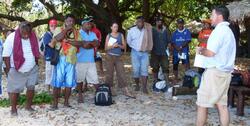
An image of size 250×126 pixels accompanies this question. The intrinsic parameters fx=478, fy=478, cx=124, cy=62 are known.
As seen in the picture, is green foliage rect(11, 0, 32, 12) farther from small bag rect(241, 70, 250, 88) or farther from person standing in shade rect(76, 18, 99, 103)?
small bag rect(241, 70, 250, 88)

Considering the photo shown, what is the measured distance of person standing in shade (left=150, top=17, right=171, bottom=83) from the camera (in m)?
11.2

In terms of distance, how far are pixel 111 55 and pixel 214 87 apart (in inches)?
157

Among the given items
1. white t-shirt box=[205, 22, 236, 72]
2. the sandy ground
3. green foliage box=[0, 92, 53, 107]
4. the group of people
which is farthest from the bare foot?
white t-shirt box=[205, 22, 236, 72]

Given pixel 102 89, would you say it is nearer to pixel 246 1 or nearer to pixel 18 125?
pixel 18 125

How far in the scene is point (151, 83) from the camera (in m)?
12.3

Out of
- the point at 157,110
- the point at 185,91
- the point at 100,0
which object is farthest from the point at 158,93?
the point at 100,0

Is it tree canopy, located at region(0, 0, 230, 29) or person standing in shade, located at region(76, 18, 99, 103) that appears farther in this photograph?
tree canopy, located at region(0, 0, 230, 29)

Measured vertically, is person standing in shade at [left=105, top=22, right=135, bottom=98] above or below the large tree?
below

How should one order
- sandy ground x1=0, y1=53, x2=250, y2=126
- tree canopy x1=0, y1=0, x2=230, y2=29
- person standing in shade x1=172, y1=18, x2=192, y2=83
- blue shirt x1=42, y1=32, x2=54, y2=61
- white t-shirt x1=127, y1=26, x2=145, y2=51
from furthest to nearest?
tree canopy x1=0, y1=0, x2=230, y2=29, person standing in shade x1=172, y1=18, x2=192, y2=83, white t-shirt x1=127, y1=26, x2=145, y2=51, blue shirt x1=42, y1=32, x2=54, y2=61, sandy ground x1=0, y1=53, x2=250, y2=126

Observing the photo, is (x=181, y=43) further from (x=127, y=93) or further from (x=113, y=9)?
(x=113, y=9)

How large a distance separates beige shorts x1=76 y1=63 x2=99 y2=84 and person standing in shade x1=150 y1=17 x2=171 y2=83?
2094 millimetres

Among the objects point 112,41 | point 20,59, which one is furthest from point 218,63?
point 112,41

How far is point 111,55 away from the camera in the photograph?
33.9 ft

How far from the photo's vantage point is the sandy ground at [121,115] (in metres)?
8.23
